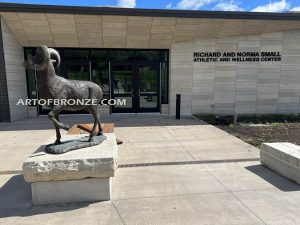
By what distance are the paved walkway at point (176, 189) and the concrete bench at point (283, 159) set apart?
135 millimetres

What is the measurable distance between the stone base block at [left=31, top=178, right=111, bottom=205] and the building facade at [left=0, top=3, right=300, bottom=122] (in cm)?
802

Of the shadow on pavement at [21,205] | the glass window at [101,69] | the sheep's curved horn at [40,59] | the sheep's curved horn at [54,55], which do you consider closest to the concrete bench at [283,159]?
the shadow on pavement at [21,205]

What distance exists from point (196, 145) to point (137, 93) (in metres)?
6.34

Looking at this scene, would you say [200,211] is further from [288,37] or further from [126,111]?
[288,37]

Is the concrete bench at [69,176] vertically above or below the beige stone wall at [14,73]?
below

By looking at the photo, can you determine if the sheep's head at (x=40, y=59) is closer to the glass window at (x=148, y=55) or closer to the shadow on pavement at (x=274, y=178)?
the shadow on pavement at (x=274, y=178)

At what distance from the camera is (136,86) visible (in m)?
13.2

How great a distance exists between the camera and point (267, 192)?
14.5 feet

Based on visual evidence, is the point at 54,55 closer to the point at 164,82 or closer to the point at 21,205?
the point at 21,205

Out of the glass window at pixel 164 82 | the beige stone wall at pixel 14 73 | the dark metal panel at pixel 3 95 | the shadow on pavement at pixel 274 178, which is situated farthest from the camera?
the glass window at pixel 164 82

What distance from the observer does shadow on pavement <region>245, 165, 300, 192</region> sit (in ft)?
15.1

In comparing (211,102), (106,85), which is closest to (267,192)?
(211,102)

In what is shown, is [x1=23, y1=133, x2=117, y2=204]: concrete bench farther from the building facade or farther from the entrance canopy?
the building facade

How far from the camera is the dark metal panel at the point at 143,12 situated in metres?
10.1
